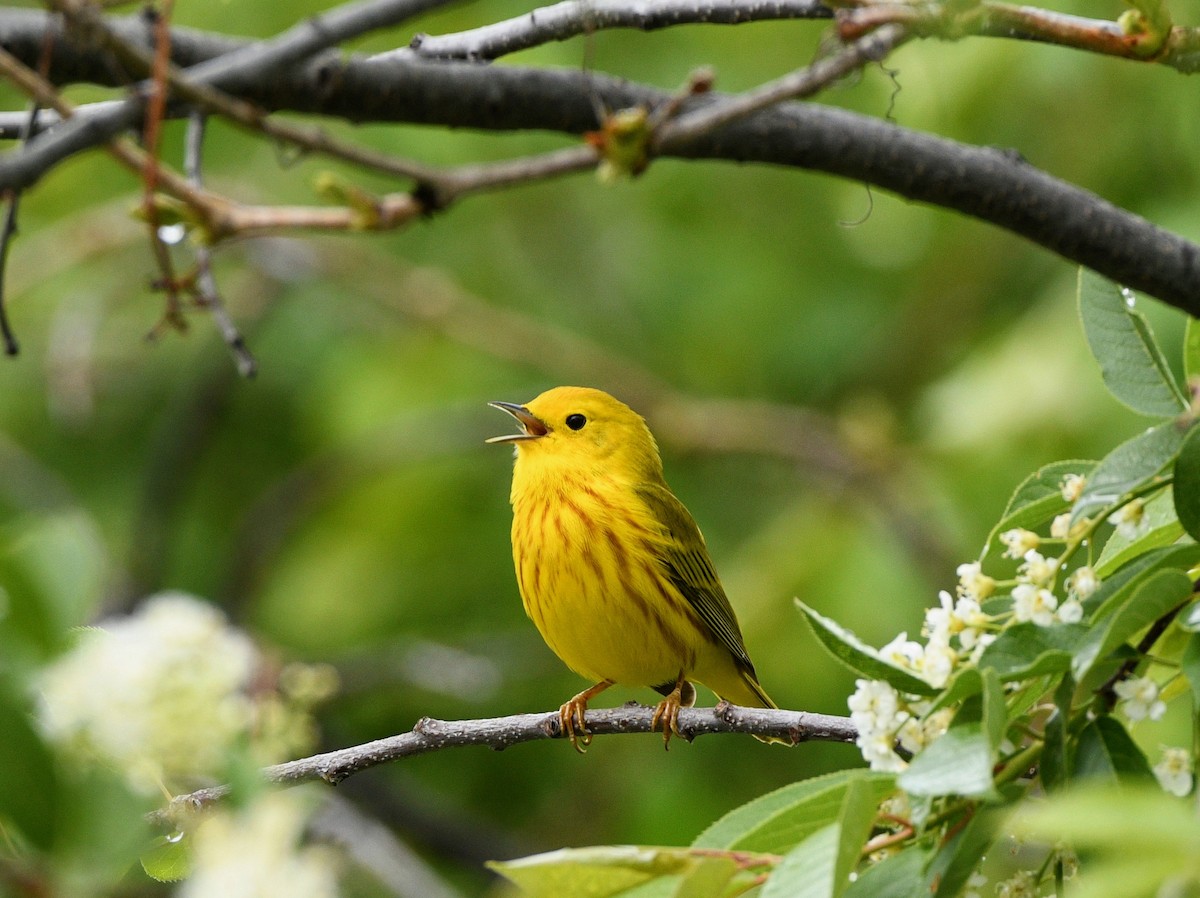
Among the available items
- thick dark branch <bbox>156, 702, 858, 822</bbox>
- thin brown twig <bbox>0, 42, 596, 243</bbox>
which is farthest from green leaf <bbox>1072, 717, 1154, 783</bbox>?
thin brown twig <bbox>0, 42, 596, 243</bbox>

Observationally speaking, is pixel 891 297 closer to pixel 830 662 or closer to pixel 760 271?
pixel 760 271

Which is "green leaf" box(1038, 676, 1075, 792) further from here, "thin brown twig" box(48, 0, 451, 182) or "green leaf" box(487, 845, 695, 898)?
"thin brown twig" box(48, 0, 451, 182)

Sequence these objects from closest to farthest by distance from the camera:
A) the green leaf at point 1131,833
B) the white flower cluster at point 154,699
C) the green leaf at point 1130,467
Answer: the green leaf at point 1131,833, the white flower cluster at point 154,699, the green leaf at point 1130,467

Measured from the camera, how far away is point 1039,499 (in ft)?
7.32

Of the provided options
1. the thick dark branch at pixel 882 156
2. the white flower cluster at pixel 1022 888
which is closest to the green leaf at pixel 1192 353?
the thick dark branch at pixel 882 156

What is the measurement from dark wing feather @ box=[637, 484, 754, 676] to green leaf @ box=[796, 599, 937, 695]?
286cm

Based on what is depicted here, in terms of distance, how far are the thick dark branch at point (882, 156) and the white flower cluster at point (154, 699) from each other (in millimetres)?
947

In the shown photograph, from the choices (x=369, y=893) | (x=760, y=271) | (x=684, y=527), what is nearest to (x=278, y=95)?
(x=684, y=527)

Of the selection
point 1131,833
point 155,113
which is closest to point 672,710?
point 155,113

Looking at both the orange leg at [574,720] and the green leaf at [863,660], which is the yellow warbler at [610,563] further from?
the green leaf at [863,660]

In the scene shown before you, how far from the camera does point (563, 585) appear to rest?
180 inches

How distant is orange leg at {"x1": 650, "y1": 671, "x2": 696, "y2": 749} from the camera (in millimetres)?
3222

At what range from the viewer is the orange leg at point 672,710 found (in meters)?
3.22

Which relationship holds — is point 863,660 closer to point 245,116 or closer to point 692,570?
point 245,116
